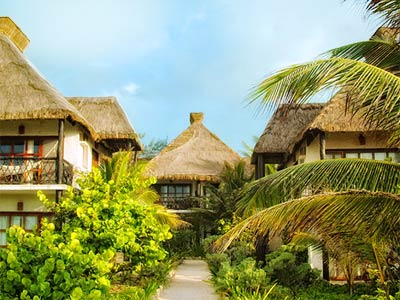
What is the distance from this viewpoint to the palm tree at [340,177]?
5.12m

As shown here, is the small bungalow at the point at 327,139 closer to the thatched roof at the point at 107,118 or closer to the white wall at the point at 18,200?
the thatched roof at the point at 107,118

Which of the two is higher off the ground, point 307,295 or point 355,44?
point 355,44

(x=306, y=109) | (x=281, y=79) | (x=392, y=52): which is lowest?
(x=281, y=79)

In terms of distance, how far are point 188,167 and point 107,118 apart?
22.8 feet

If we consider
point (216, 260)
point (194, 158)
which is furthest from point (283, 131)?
point (194, 158)

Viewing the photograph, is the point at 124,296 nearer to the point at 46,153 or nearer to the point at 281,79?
the point at 281,79

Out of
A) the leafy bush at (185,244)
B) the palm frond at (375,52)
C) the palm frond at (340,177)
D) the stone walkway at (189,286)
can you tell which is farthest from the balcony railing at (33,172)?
the palm frond at (375,52)

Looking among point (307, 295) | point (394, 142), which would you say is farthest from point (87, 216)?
point (307, 295)

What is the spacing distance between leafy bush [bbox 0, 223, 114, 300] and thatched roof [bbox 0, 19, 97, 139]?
926 centimetres

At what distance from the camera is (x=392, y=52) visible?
19.9ft

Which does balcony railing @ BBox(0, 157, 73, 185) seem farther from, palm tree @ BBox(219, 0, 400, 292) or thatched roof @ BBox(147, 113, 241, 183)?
palm tree @ BBox(219, 0, 400, 292)

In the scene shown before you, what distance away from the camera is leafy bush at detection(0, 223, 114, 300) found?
465 centimetres

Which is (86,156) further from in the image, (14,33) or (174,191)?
(174,191)

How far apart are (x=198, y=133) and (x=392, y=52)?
69.9 ft
